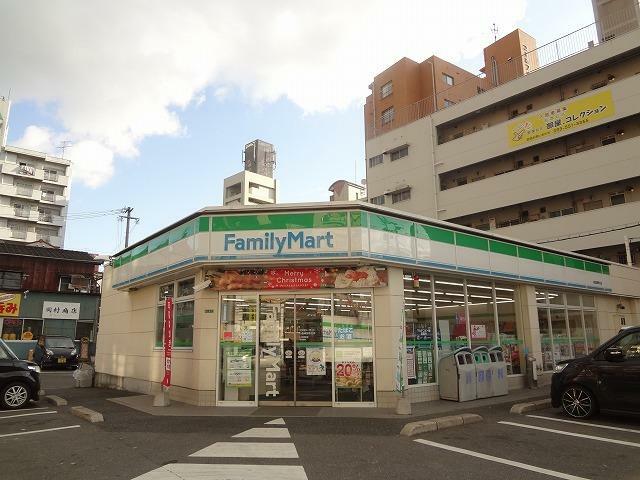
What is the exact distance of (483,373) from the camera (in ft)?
37.8

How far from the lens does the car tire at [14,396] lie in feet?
33.6

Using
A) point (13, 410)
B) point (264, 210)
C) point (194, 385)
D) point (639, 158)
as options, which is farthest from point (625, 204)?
point (13, 410)

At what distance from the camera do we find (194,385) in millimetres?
10594

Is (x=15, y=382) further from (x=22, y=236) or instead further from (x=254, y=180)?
(x=254, y=180)

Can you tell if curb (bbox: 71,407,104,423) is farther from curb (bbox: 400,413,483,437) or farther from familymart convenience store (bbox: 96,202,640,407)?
curb (bbox: 400,413,483,437)

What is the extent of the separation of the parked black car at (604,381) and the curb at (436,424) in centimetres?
178

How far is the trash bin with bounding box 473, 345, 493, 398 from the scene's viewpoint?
37.4 ft

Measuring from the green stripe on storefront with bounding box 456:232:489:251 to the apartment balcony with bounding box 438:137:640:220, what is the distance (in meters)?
17.4

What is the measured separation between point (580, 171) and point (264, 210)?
2353 centimetres

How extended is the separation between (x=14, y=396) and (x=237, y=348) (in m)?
5.15

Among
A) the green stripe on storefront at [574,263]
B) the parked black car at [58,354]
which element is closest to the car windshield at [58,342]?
the parked black car at [58,354]

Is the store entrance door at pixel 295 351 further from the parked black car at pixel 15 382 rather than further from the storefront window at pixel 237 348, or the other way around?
the parked black car at pixel 15 382

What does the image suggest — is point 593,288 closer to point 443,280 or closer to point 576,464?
point 443,280

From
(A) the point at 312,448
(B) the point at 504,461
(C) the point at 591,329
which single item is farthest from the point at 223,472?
(C) the point at 591,329
